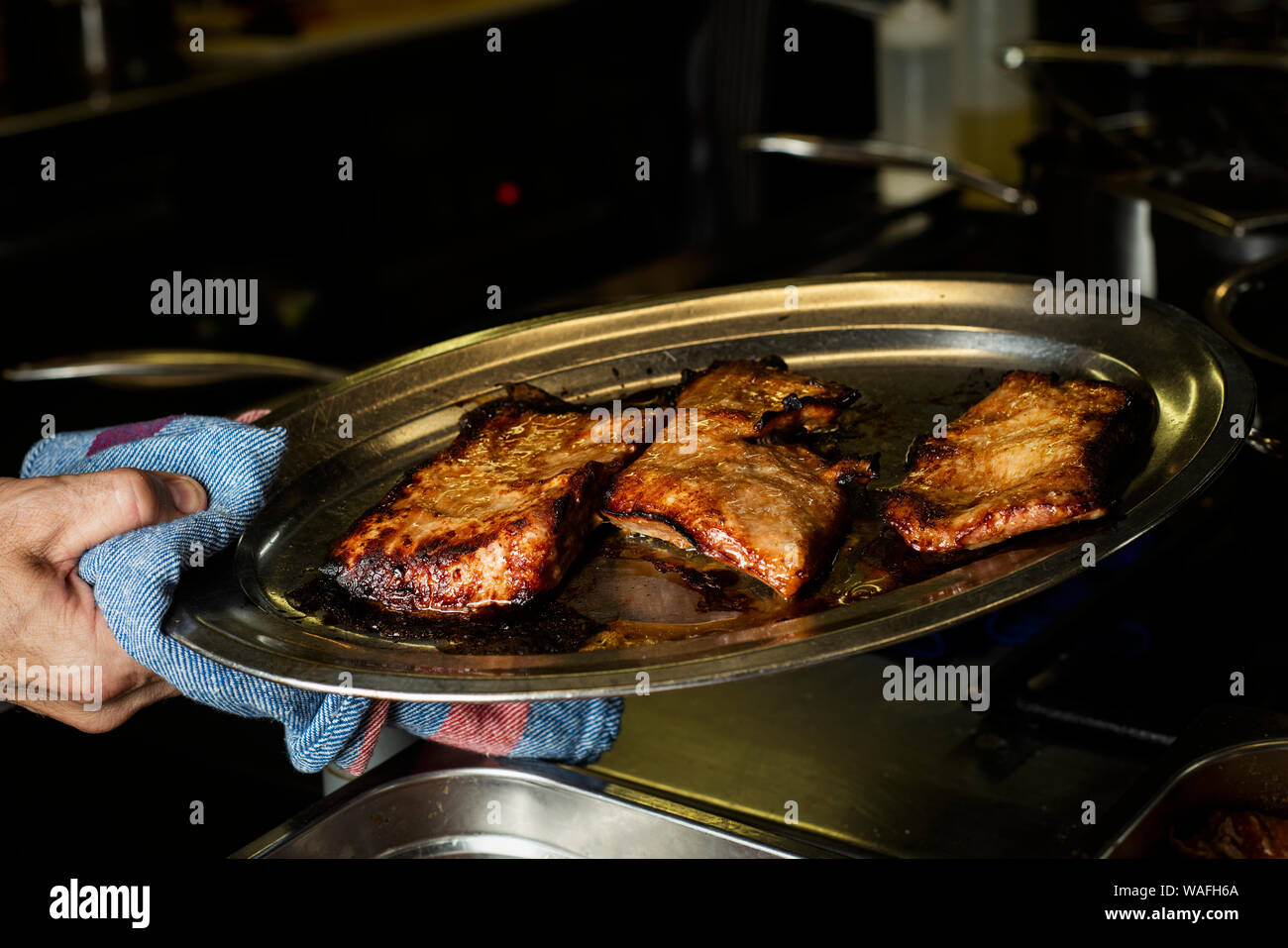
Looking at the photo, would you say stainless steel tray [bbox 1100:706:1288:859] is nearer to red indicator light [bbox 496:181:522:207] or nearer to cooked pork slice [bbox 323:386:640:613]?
cooked pork slice [bbox 323:386:640:613]

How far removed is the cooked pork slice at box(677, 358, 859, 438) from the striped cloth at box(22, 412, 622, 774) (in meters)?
0.46

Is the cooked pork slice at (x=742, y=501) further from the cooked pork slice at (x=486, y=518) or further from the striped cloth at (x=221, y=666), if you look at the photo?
the striped cloth at (x=221, y=666)

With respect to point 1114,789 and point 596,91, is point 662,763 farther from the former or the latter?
point 596,91

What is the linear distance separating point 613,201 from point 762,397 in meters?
5.36

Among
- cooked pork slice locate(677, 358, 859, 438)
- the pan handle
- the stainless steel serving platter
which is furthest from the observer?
the pan handle

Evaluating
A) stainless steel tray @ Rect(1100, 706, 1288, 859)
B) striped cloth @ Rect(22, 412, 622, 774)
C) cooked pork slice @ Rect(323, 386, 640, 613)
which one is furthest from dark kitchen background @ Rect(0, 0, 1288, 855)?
cooked pork slice @ Rect(323, 386, 640, 613)

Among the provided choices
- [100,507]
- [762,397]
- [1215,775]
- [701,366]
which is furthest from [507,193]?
[1215,775]

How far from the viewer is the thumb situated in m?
1.51

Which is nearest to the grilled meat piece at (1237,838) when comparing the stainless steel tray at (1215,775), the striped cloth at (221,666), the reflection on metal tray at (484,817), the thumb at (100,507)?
the stainless steel tray at (1215,775)

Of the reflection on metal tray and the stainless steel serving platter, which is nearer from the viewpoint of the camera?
the stainless steel serving platter

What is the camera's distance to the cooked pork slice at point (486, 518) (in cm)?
159

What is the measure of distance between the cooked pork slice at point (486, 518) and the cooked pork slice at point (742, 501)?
70 millimetres

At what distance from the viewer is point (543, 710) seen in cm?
171
